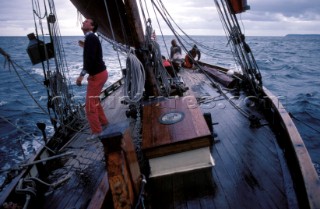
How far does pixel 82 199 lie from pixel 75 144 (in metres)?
1.49

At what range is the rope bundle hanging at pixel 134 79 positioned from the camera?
3902mm

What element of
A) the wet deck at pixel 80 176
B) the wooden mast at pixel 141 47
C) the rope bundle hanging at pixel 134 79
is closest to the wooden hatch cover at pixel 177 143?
the wet deck at pixel 80 176

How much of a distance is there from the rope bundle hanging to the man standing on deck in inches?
16.7

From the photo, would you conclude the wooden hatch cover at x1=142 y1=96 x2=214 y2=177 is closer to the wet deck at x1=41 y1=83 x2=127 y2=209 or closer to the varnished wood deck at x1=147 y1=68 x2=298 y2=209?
the varnished wood deck at x1=147 y1=68 x2=298 y2=209

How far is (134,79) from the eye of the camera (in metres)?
3.97

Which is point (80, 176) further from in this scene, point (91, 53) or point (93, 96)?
point (91, 53)

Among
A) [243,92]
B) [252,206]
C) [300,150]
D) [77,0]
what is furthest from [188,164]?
[77,0]

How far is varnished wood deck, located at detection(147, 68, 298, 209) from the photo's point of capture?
86.7 inches

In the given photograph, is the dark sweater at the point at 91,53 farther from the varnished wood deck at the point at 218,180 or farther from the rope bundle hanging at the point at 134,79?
the varnished wood deck at the point at 218,180

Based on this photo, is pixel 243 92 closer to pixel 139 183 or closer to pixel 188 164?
pixel 188 164

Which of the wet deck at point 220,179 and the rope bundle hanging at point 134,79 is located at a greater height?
the rope bundle hanging at point 134,79

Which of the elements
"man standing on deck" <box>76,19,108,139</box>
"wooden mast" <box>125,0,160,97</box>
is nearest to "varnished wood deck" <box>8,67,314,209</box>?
"man standing on deck" <box>76,19,108,139</box>

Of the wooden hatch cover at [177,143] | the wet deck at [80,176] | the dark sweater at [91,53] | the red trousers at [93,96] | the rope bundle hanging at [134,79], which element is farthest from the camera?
the rope bundle hanging at [134,79]

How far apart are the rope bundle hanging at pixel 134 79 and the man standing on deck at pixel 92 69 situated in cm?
42
